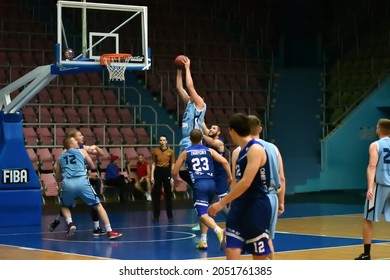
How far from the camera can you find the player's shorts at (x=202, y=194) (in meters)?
14.7

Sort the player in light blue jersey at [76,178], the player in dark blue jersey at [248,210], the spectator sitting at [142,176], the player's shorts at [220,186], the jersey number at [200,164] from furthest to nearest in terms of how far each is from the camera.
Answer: the spectator sitting at [142,176] < the player in light blue jersey at [76,178] < the player's shorts at [220,186] < the jersey number at [200,164] < the player in dark blue jersey at [248,210]

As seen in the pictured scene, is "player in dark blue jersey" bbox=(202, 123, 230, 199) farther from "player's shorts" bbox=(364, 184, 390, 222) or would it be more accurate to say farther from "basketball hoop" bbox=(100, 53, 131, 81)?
"player's shorts" bbox=(364, 184, 390, 222)

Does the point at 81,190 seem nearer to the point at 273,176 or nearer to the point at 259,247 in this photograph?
the point at 273,176

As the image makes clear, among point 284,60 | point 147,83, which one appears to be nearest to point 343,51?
point 284,60

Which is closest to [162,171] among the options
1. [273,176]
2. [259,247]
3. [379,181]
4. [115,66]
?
[115,66]

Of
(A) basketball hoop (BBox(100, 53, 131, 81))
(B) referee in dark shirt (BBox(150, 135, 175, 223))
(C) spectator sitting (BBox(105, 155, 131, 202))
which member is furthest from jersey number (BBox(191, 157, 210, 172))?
(C) spectator sitting (BBox(105, 155, 131, 202))

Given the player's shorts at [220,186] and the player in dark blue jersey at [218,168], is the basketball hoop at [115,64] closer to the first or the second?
the player in dark blue jersey at [218,168]

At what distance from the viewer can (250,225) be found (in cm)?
943

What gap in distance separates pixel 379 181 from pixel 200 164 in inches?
117

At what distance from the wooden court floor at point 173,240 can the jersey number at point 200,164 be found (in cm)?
129

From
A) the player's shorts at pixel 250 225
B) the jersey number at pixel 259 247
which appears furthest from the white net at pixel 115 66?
the jersey number at pixel 259 247

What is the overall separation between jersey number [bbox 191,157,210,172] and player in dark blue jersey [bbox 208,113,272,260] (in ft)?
17.3

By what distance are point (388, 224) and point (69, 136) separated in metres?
6.93

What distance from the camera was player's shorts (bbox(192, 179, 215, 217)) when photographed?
1469cm
